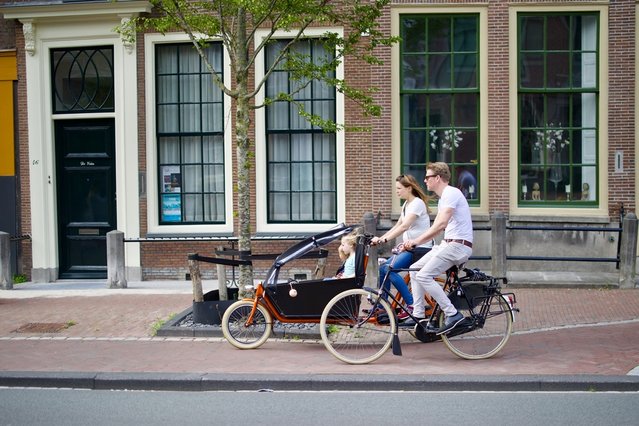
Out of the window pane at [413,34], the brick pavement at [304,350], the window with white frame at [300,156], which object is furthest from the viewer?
the window with white frame at [300,156]

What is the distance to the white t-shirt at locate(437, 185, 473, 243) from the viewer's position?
942cm

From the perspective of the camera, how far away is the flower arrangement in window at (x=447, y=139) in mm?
16391

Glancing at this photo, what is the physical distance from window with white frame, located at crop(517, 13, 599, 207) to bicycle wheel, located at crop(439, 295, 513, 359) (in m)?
6.95

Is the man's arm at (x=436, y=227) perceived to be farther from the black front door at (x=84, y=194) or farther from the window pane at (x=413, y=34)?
the black front door at (x=84, y=194)

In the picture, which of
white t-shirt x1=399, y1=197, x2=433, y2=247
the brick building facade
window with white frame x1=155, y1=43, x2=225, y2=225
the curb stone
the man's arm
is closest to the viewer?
the curb stone

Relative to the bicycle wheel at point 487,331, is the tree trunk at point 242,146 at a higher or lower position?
higher

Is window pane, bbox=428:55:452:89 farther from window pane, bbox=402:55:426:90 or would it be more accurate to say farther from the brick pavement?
the brick pavement

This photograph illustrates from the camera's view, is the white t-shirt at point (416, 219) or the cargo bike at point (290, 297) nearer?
the cargo bike at point (290, 297)

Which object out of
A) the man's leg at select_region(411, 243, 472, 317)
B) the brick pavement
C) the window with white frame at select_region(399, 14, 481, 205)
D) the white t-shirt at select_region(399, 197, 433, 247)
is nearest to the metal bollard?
the brick pavement

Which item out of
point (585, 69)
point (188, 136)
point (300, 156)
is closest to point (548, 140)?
point (585, 69)

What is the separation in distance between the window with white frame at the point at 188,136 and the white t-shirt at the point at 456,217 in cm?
818

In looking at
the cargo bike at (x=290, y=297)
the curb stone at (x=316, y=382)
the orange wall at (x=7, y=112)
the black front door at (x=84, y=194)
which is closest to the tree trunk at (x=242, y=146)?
the cargo bike at (x=290, y=297)

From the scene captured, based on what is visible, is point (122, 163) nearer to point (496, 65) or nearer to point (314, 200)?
point (314, 200)

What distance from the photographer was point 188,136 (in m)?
17.1
